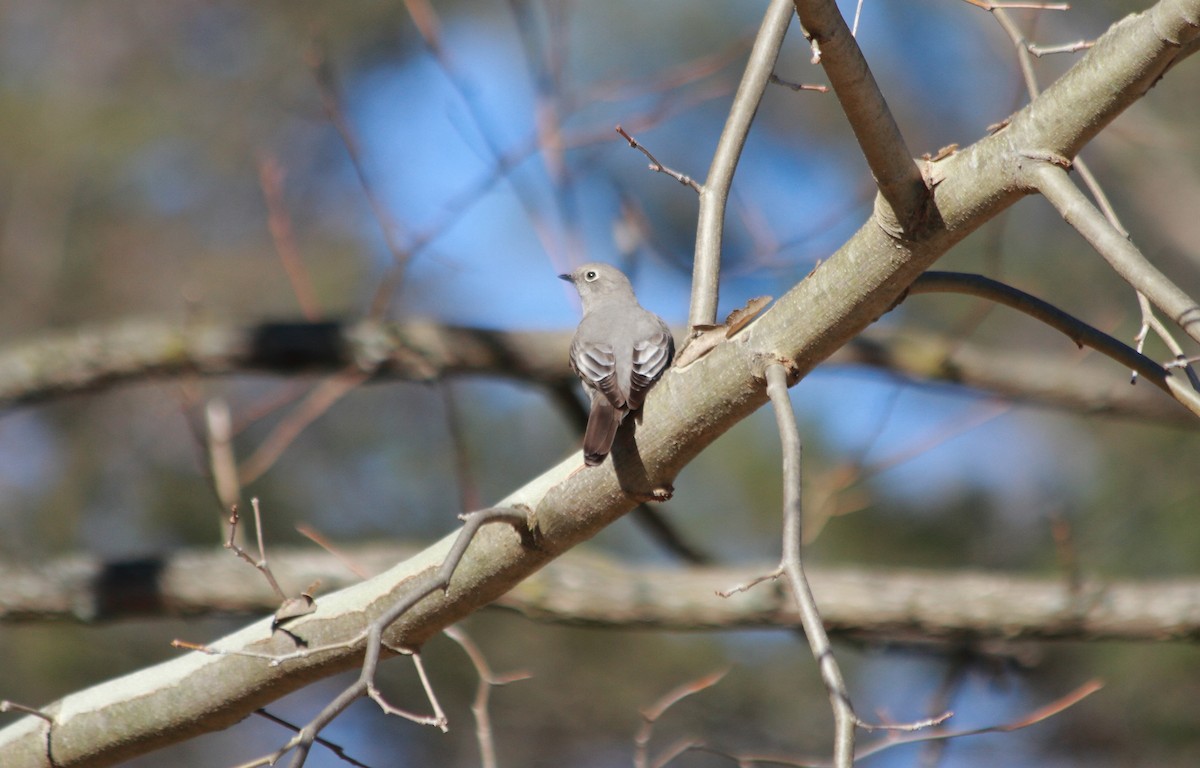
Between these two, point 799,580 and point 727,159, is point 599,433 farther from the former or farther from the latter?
point 727,159

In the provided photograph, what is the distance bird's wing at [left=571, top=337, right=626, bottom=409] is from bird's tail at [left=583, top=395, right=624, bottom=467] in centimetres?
7

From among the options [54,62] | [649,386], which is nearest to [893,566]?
[649,386]

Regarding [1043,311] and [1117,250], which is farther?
[1043,311]

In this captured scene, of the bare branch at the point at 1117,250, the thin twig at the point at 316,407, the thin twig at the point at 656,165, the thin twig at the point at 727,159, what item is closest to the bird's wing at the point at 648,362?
the thin twig at the point at 727,159

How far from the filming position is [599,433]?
7.75 feet

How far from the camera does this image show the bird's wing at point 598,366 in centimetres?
271

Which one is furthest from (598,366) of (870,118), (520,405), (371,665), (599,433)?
(520,405)

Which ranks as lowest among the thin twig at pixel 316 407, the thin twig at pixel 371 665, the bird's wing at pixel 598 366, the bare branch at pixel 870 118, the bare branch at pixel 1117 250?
the thin twig at pixel 371 665

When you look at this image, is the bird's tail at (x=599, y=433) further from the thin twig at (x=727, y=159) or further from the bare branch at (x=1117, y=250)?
the bare branch at (x=1117, y=250)

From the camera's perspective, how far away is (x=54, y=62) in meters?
10.2

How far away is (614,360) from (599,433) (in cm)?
61

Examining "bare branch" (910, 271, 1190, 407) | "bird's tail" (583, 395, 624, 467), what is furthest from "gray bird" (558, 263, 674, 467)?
"bare branch" (910, 271, 1190, 407)

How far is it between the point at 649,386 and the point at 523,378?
2.33 metres

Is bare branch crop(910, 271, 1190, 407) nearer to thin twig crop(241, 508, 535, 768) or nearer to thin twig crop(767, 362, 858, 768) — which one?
thin twig crop(767, 362, 858, 768)
